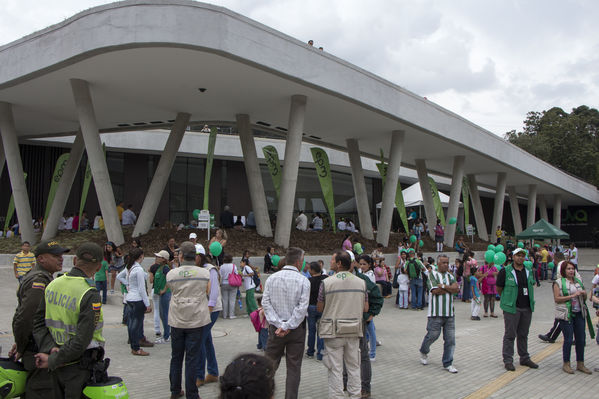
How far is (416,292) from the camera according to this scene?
14484 millimetres

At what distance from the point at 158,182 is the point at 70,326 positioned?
55.9 ft

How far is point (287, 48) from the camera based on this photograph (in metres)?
15.7

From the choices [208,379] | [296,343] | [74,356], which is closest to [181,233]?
[208,379]

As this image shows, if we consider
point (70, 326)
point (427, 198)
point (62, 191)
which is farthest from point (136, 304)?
point (427, 198)

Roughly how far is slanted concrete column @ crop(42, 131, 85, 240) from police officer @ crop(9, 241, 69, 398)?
19.0m

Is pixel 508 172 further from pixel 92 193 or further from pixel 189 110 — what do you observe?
pixel 92 193

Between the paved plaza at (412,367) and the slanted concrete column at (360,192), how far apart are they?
42.9 feet

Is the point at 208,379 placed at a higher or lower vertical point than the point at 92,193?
lower

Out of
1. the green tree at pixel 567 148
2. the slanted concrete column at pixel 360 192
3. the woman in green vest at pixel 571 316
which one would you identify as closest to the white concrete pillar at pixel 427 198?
the slanted concrete column at pixel 360 192

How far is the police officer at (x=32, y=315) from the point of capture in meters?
3.67

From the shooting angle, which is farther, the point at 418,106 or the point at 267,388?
the point at 418,106

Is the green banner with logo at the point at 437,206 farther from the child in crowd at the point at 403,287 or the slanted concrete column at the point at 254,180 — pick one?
the child in crowd at the point at 403,287

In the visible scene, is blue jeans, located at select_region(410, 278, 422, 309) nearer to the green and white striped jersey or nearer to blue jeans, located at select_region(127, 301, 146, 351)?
the green and white striped jersey

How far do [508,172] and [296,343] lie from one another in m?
32.3
